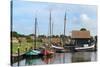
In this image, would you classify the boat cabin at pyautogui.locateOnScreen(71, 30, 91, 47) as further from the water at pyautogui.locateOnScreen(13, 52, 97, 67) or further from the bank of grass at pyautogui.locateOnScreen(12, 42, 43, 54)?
the bank of grass at pyautogui.locateOnScreen(12, 42, 43, 54)

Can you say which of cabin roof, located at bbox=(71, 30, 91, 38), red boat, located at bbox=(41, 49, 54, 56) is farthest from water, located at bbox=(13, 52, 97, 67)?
Result: cabin roof, located at bbox=(71, 30, 91, 38)

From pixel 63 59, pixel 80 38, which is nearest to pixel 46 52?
pixel 63 59

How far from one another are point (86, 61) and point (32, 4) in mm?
1046

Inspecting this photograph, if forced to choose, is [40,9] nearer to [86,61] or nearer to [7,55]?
[7,55]

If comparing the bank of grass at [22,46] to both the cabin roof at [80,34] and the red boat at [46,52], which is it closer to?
the red boat at [46,52]

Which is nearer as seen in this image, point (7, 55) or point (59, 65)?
point (7, 55)

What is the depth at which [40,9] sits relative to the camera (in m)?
2.50

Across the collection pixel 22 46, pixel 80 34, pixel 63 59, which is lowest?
pixel 63 59

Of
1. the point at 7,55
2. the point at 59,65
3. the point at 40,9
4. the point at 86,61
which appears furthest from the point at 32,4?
the point at 86,61

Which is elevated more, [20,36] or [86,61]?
[20,36]

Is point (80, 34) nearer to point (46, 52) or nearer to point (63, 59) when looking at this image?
point (63, 59)

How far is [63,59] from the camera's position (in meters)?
2.57

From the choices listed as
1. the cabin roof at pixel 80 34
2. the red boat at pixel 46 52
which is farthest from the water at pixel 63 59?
the cabin roof at pixel 80 34

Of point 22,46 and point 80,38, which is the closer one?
point 22,46
